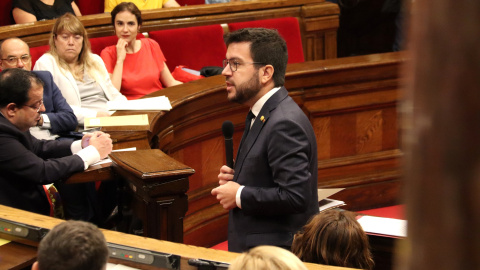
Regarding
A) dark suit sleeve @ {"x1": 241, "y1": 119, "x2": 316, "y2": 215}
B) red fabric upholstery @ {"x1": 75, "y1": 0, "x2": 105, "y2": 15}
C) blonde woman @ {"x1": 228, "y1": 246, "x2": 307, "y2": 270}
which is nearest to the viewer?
blonde woman @ {"x1": 228, "y1": 246, "x2": 307, "y2": 270}

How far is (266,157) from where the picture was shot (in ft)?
6.88

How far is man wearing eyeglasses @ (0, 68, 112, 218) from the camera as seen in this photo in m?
2.42

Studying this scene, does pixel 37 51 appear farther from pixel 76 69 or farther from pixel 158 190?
pixel 158 190

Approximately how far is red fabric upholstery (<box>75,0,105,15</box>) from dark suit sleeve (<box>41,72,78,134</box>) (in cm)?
198

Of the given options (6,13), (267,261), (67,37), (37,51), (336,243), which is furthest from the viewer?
(6,13)

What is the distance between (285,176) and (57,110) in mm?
1709

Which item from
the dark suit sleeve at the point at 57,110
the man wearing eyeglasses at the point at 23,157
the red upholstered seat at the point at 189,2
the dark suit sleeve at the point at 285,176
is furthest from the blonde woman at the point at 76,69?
the red upholstered seat at the point at 189,2

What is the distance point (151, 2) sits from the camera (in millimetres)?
5168

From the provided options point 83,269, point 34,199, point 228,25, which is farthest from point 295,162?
point 228,25

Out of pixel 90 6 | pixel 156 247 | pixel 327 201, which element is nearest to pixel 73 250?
pixel 156 247

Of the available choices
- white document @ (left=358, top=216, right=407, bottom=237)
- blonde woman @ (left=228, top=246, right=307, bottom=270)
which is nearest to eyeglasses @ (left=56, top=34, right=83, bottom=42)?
white document @ (left=358, top=216, right=407, bottom=237)

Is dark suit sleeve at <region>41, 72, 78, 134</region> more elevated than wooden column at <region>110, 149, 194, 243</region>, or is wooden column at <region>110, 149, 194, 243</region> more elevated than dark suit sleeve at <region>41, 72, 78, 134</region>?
dark suit sleeve at <region>41, 72, 78, 134</region>

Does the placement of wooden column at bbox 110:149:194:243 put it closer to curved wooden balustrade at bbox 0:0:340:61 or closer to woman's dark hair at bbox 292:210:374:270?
woman's dark hair at bbox 292:210:374:270

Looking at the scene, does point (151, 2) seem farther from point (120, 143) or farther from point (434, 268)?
point (434, 268)
